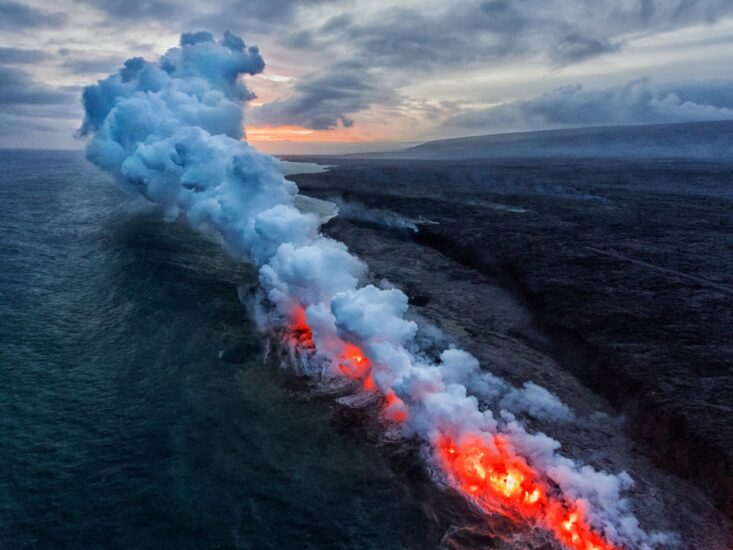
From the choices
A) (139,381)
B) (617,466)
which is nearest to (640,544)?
(617,466)

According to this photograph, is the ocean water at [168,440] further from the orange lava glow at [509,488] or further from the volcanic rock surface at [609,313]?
the volcanic rock surface at [609,313]

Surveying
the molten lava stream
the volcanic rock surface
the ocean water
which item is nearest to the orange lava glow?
the molten lava stream

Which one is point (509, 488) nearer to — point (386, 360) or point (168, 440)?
point (386, 360)

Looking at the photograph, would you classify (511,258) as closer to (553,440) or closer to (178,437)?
(553,440)

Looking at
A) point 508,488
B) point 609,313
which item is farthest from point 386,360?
point 609,313

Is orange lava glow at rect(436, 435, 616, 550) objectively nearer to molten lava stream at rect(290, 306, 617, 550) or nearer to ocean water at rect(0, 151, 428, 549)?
molten lava stream at rect(290, 306, 617, 550)

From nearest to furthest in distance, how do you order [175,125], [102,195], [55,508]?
1. [55,508]
2. [175,125]
3. [102,195]

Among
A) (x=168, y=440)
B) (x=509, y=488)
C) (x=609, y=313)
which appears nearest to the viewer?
(x=509, y=488)
